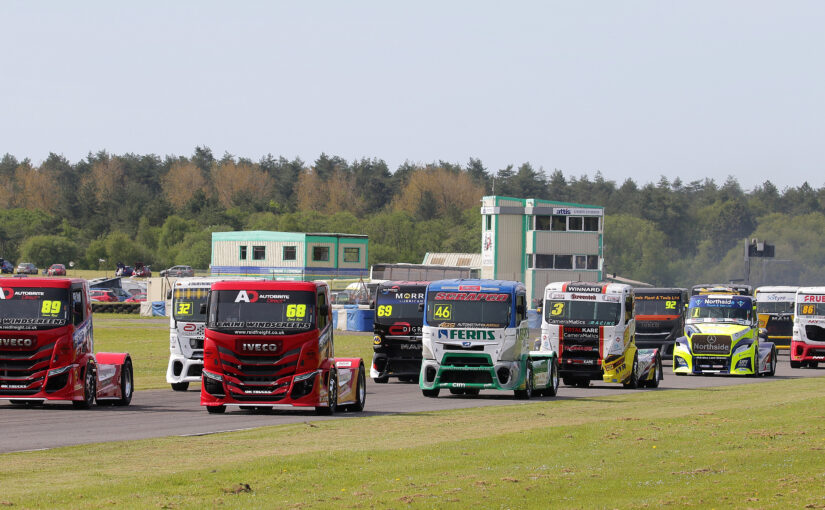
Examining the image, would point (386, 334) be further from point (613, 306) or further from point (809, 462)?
point (809, 462)

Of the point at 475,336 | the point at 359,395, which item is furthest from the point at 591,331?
the point at 359,395

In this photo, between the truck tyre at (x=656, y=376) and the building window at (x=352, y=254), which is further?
the building window at (x=352, y=254)

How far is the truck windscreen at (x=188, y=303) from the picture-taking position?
33438 millimetres

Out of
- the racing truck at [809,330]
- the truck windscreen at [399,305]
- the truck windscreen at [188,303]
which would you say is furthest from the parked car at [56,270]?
the truck windscreen at [188,303]

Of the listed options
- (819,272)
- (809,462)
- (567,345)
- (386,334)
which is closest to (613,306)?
(567,345)

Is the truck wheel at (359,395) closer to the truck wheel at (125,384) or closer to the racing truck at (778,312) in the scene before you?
the truck wheel at (125,384)

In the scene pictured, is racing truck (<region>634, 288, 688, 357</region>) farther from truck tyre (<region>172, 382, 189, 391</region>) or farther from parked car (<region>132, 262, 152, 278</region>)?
parked car (<region>132, 262, 152, 278</region>)

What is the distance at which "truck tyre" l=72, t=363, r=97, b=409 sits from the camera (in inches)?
1036

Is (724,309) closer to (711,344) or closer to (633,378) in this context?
(711,344)

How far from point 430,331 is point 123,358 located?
716cm

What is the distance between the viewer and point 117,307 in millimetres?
92688

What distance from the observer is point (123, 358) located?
28.1m

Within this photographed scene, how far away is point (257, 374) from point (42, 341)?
4.64 metres

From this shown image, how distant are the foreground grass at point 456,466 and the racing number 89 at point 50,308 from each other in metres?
6.55
